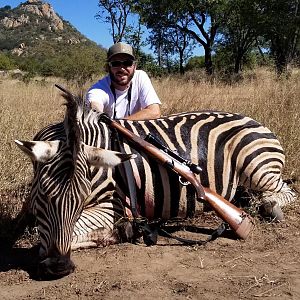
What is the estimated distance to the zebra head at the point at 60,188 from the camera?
7.16ft

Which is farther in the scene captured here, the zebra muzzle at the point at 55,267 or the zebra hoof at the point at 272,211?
the zebra hoof at the point at 272,211

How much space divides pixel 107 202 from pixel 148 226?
35cm

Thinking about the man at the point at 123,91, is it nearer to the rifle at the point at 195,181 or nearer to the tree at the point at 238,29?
the rifle at the point at 195,181

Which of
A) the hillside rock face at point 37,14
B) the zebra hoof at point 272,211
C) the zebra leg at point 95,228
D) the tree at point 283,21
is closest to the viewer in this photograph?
the zebra leg at point 95,228

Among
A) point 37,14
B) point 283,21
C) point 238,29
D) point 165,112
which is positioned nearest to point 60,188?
point 165,112

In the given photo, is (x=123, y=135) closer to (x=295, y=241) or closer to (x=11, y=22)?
(x=295, y=241)

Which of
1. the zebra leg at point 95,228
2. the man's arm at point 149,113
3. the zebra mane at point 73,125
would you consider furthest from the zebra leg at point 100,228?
the man's arm at point 149,113

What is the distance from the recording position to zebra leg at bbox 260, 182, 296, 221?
11.1 ft

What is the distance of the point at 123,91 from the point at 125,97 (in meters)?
0.07

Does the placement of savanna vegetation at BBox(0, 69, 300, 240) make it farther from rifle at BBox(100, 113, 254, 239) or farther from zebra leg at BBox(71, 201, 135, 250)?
zebra leg at BBox(71, 201, 135, 250)

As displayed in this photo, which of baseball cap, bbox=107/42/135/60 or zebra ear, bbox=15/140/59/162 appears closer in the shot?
zebra ear, bbox=15/140/59/162

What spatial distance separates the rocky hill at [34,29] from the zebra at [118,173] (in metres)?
62.6

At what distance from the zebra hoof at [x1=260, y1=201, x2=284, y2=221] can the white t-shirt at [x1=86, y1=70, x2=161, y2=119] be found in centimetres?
157

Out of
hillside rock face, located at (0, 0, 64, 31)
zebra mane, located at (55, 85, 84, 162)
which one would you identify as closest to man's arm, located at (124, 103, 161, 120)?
zebra mane, located at (55, 85, 84, 162)
